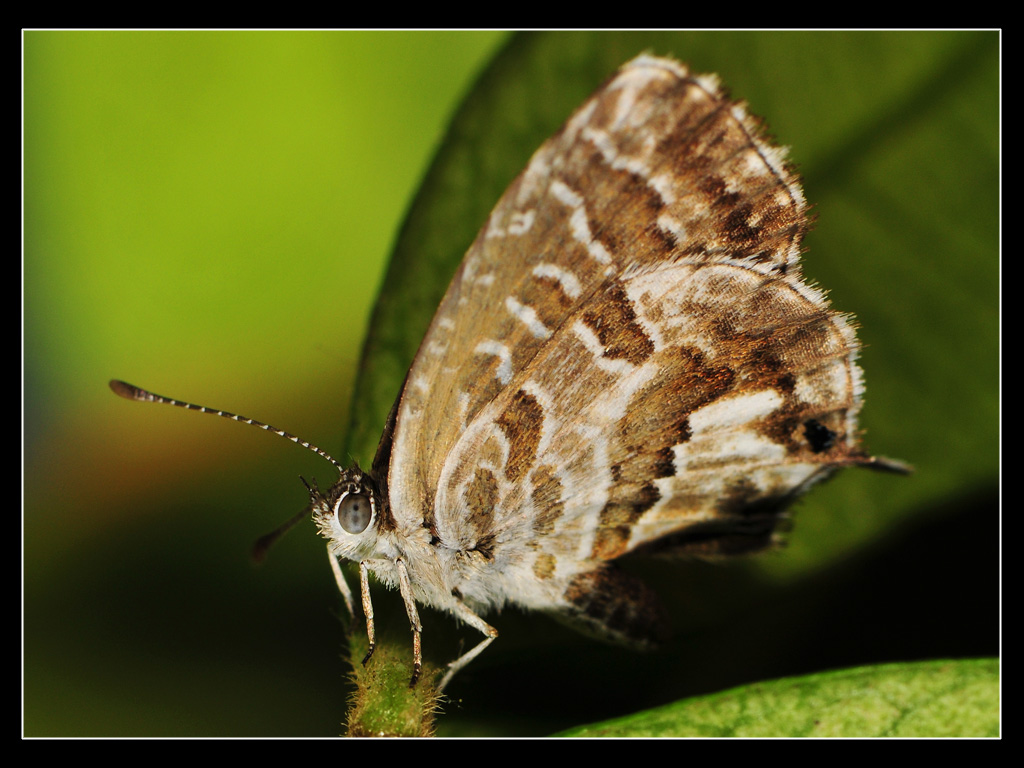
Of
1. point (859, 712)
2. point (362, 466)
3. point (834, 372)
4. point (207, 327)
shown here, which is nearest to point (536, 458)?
point (362, 466)

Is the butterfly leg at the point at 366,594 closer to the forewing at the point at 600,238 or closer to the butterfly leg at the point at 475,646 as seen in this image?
the butterfly leg at the point at 475,646

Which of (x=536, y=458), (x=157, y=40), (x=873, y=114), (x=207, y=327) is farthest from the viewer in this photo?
(x=207, y=327)

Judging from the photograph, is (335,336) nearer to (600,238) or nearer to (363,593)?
(363,593)

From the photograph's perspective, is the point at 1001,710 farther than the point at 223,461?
No

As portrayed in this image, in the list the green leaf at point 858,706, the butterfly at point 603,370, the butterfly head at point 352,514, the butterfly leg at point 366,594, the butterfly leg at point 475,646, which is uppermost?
the butterfly at point 603,370

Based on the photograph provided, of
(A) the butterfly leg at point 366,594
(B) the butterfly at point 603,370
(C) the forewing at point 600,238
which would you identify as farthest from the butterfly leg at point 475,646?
(C) the forewing at point 600,238

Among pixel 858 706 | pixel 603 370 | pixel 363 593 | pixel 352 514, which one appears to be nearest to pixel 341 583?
pixel 363 593

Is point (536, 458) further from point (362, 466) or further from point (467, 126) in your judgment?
point (467, 126)
